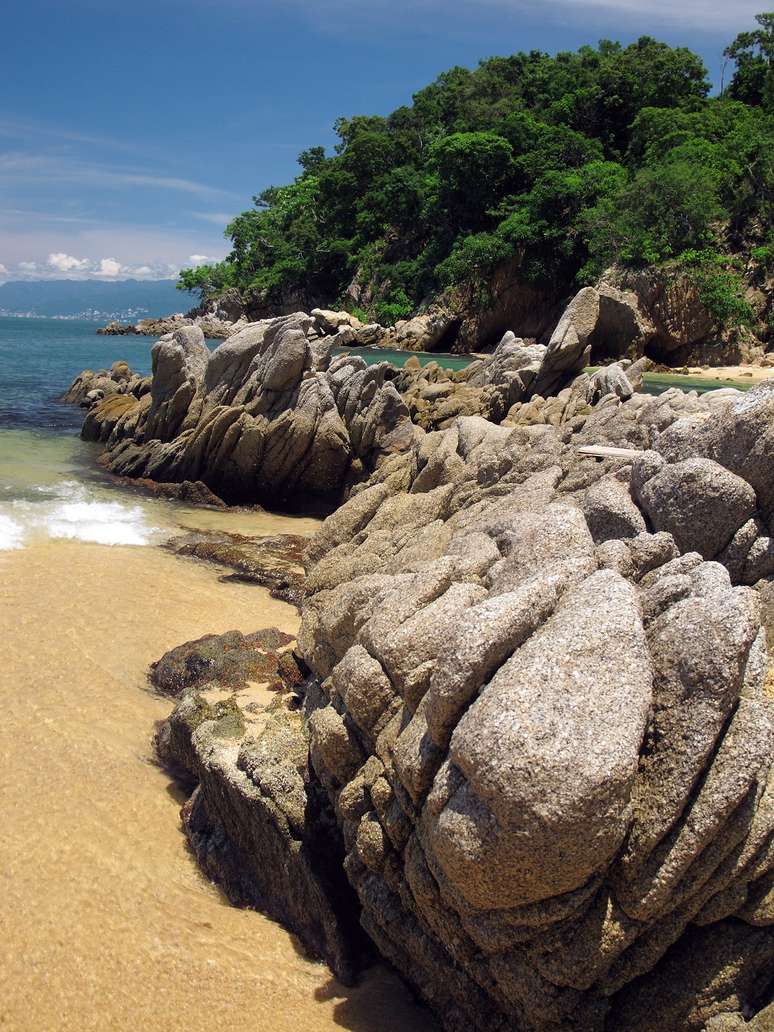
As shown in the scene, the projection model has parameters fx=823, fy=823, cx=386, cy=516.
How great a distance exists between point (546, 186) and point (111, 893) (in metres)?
62.2

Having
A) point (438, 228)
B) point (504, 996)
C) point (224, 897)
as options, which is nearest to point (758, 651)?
point (504, 996)

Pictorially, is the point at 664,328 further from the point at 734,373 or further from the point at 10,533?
the point at 10,533

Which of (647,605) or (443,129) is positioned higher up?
(443,129)

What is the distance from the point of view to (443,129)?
82125mm

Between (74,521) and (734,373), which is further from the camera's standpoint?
(734,373)

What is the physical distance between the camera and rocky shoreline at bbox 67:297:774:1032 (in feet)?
16.9

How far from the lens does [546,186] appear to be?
2409 inches

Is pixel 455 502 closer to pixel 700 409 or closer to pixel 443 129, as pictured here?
pixel 700 409

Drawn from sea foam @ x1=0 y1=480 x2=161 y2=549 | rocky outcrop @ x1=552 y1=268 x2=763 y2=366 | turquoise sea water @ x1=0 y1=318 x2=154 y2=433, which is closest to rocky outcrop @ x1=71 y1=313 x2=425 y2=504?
sea foam @ x1=0 y1=480 x2=161 y2=549

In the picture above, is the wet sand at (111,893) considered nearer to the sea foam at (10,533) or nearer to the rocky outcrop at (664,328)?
the sea foam at (10,533)

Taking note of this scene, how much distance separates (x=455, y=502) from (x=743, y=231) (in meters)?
50.5

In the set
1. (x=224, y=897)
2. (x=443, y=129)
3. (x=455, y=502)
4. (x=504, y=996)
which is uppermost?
(x=443, y=129)

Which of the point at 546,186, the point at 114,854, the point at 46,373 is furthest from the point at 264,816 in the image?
the point at 546,186

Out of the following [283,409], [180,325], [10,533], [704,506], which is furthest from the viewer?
[180,325]
